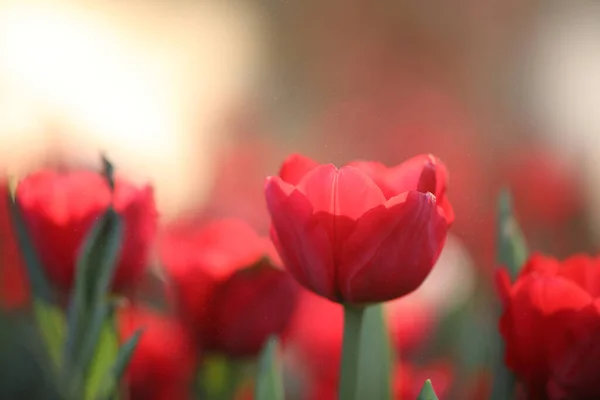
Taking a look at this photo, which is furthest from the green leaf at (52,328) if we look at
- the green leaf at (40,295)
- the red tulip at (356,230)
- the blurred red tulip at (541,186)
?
the blurred red tulip at (541,186)

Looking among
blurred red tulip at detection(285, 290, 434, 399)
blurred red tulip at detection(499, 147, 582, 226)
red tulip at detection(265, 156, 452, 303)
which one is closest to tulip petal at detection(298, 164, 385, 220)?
red tulip at detection(265, 156, 452, 303)

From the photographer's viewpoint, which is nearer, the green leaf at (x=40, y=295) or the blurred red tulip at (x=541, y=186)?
the green leaf at (x=40, y=295)

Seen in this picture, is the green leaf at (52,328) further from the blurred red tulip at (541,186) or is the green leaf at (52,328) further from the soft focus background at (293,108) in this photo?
the blurred red tulip at (541,186)

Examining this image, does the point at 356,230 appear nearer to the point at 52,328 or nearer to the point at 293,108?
the point at 52,328

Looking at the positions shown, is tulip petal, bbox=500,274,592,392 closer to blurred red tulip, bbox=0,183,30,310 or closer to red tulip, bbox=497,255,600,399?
red tulip, bbox=497,255,600,399

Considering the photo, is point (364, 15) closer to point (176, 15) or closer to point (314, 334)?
point (176, 15)

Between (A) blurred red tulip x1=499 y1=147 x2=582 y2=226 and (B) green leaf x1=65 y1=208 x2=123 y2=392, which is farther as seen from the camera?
(A) blurred red tulip x1=499 y1=147 x2=582 y2=226

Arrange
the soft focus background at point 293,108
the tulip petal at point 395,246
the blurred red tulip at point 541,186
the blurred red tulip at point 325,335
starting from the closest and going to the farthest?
the tulip petal at point 395,246, the blurred red tulip at point 325,335, the soft focus background at point 293,108, the blurred red tulip at point 541,186
